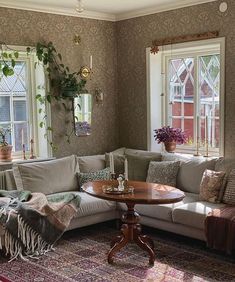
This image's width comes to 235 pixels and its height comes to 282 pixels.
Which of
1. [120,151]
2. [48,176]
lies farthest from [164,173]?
[48,176]

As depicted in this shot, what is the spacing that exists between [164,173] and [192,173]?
1.06 feet

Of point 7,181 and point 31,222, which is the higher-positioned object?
point 7,181

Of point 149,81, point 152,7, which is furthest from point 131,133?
point 152,7

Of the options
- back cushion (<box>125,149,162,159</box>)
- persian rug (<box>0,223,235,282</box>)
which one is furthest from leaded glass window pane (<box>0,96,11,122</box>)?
persian rug (<box>0,223,235,282</box>)

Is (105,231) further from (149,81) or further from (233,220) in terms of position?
(149,81)

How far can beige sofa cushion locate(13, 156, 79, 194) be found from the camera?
15.9 ft

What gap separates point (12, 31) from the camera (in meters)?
5.16

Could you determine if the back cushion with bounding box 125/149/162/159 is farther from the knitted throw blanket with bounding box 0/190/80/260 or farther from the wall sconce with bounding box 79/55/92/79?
the knitted throw blanket with bounding box 0/190/80/260

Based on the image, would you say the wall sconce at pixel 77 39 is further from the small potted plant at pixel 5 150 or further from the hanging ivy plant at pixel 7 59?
the small potted plant at pixel 5 150

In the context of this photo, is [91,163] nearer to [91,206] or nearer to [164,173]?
[91,206]

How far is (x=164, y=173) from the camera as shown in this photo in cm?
504

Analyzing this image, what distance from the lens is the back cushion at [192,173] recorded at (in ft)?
15.9

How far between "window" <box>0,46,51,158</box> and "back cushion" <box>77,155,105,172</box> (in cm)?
47

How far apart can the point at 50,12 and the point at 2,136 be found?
5.27 ft
